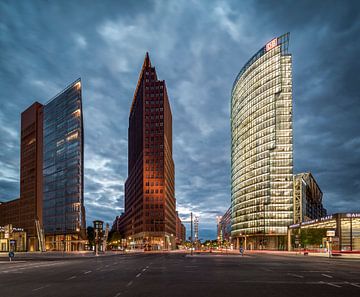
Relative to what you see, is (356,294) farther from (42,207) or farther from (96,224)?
(42,207)

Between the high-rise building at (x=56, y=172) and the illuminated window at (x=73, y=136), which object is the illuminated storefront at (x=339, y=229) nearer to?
the high-rise building at (x=56, y=172)

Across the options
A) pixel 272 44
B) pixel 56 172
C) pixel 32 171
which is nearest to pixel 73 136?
pixel 56 172

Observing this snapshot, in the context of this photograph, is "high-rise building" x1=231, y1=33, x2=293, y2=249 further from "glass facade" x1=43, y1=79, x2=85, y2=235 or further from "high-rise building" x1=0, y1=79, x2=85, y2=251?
"glass facade" x1=43, y1=79, x2=85, y2=235

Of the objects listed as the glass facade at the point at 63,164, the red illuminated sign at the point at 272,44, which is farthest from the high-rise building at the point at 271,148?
the glass facade at the point at 63,164

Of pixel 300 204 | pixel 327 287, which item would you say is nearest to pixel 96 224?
pixel 327 287

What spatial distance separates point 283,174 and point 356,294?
154 m

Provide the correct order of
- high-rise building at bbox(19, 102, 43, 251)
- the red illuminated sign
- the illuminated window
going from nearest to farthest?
the illuminated window
the red illuminated sign
high-rise building at bbox(19, 102, 43, 251)

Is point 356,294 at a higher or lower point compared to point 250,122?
lower

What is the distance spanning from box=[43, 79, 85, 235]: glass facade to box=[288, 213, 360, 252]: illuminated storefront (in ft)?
236

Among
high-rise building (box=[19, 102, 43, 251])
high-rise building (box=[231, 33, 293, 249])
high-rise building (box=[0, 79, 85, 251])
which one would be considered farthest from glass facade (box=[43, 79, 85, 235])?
high-rise building (box=[231, 33, 293, 249])

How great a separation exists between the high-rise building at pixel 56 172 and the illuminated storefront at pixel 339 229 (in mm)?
73279

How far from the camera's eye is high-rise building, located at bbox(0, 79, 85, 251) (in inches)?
5925

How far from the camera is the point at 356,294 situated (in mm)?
18359

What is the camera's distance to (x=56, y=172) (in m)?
160
